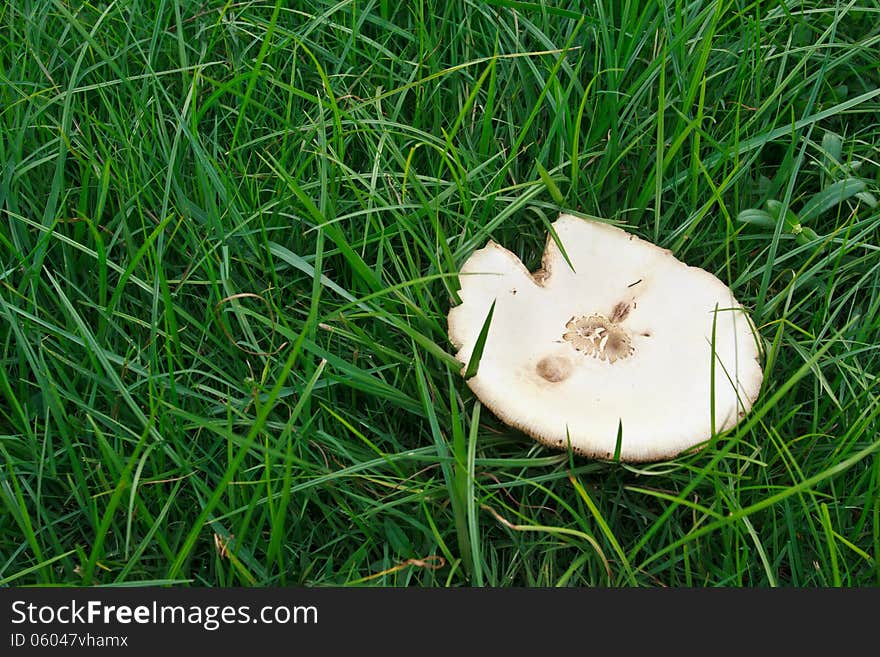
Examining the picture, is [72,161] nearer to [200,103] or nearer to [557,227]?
[200,103]

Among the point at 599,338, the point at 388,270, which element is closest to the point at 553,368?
the point at 599,338

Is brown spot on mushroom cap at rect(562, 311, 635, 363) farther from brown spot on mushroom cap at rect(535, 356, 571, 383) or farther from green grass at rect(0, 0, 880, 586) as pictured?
green grass at rect(0, 0, 880, 586)

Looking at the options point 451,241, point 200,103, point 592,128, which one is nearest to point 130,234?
point 200,103

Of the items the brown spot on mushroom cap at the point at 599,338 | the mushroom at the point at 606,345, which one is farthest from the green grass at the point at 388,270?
the brown spot on mushroom cap at the point at 599,338

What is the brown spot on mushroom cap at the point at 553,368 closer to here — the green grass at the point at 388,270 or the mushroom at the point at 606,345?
the mushroom at the point at 606,345

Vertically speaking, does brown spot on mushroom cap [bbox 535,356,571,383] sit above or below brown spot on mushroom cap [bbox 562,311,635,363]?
below

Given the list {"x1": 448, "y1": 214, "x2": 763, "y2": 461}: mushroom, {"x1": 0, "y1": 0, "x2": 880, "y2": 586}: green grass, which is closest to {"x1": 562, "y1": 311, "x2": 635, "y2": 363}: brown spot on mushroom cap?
{"x1": 448, "y1": 214, "x2": 763, "y2": 461}: mushroom
